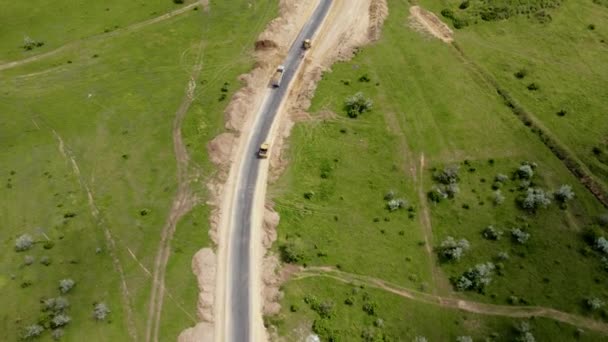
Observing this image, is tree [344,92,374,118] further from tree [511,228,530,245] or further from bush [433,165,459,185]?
tree [511,228,530,245]

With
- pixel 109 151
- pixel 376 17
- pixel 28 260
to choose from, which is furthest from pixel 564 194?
pixel 28 260

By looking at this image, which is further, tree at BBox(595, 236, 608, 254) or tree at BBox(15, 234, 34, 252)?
tree at BBox(595, 236, 608, 254)

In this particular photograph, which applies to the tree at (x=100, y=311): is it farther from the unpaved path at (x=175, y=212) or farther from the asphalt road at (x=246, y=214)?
the asphalt road at (x=246, y=214)

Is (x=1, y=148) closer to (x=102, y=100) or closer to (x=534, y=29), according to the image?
(x=102, y=100)

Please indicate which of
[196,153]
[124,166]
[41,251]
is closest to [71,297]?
[41,251]

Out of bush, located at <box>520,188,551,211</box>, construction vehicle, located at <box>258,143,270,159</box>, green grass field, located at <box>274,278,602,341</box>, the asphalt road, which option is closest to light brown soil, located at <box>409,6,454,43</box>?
the asphalt road
